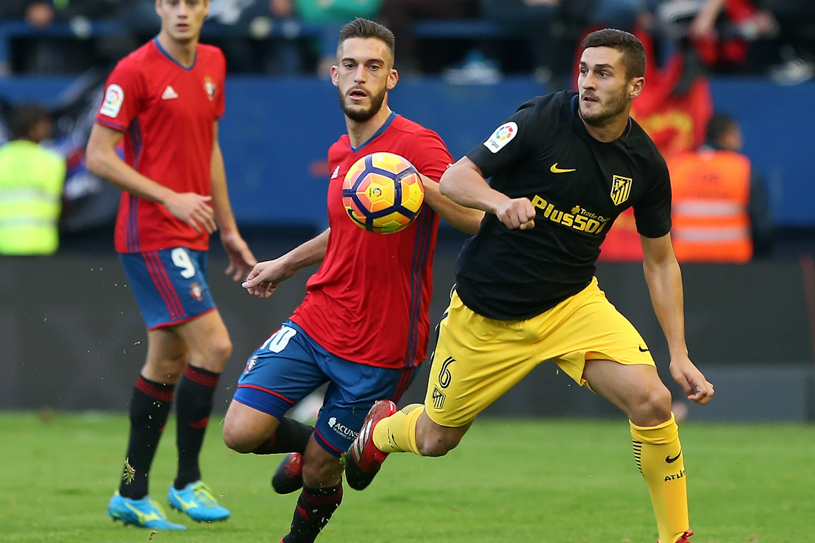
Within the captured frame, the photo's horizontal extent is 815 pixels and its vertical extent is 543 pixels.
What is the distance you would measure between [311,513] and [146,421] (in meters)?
1.37

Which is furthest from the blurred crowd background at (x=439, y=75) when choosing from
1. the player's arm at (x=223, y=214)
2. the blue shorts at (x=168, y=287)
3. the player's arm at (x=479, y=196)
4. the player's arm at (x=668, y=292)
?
the player's arm at (x=479, y=196)

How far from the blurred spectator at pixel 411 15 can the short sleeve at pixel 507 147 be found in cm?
743

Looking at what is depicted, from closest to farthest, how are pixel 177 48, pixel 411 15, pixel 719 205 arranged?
1. pixel 177 48
2. pixel 719 205
3. pixel 411 15

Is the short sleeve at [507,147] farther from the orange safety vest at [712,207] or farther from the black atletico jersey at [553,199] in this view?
the orange safety vest at [712,207]

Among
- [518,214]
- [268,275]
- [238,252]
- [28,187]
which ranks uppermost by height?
[518,214]

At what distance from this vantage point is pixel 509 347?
5336 mm

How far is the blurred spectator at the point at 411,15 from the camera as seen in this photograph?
12.7m

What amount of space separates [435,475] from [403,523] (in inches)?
70.0

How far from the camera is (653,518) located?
6.55 metres

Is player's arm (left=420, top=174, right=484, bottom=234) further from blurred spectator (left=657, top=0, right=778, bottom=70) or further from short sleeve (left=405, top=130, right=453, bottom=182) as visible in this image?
blurred spectator (left=657, top=0, right=778, bottom=70)

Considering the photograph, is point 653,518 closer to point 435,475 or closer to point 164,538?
point 435,475

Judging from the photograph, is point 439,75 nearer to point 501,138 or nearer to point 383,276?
point 383,276

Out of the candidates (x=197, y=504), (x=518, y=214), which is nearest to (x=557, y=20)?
(x=197, y=504)

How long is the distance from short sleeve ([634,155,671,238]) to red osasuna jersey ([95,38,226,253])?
240 cm
